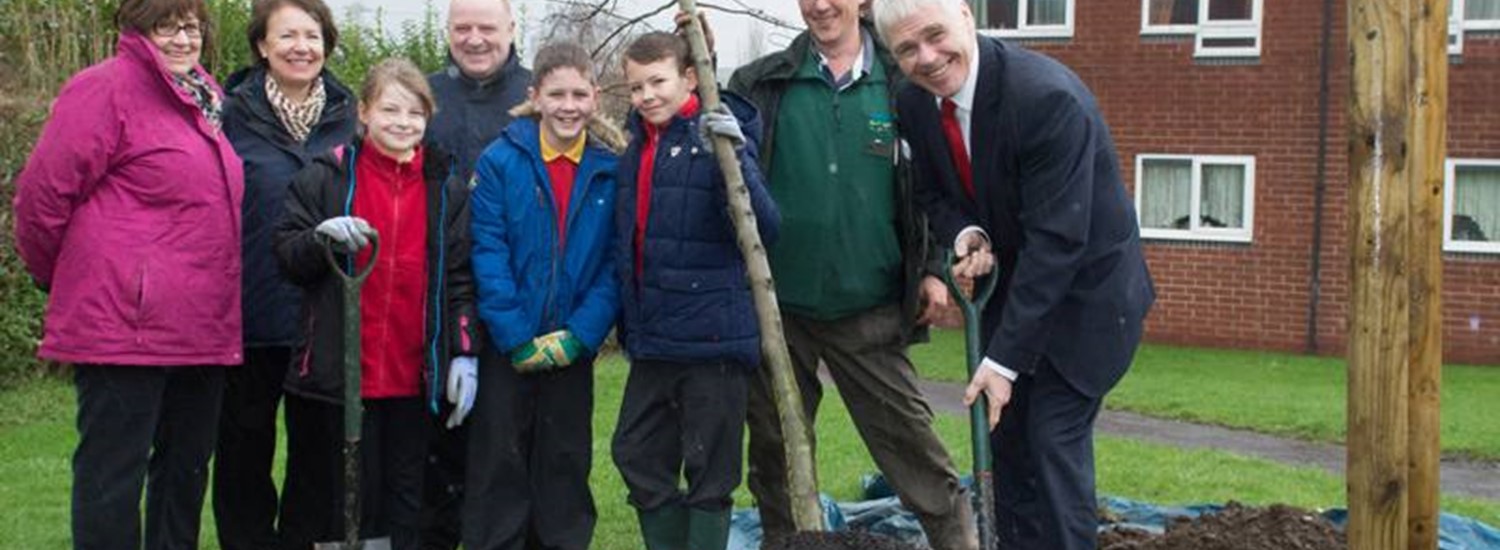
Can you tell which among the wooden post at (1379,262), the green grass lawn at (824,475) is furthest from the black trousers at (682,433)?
the wooden post at (1379,262)

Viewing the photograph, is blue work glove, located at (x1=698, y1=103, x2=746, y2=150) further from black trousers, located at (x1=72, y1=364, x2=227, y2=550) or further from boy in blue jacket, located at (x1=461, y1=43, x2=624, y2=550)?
black trousers, located at (x1=72, y1=364, x2=227, y2=550)

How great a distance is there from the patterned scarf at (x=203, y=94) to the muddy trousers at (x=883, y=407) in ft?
6.66

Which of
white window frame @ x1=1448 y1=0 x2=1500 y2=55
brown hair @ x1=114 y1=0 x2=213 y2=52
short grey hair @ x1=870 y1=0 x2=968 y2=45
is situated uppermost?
white window frame @ x1=1448 y1=0 x2=1500 y2=55

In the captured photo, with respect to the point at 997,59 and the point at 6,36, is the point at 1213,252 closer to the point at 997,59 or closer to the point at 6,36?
the point at 6,36

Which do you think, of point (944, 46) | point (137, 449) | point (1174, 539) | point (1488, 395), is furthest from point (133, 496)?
point (1488, 395)

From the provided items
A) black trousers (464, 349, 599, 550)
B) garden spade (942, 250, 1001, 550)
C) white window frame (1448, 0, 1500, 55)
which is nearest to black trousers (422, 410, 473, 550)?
black trousers (464, 349, 599, 550)

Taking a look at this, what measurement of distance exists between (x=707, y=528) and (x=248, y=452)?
5.54 ft

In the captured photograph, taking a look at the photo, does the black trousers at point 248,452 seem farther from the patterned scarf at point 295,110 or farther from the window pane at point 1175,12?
the window pane at point 1175,12

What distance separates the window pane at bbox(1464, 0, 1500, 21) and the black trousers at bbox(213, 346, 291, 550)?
19.4 m

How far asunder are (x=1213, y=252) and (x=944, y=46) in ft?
65.2

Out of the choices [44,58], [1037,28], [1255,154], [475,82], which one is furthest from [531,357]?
[1037,28]

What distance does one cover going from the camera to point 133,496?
568 cm

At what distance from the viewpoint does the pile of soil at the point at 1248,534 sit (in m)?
6.35

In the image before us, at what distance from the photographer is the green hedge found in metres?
12.9
